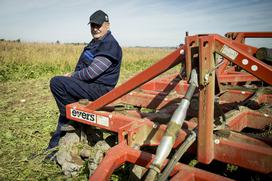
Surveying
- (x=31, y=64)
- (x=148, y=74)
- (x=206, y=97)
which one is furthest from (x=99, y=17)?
(x=31, y=64)

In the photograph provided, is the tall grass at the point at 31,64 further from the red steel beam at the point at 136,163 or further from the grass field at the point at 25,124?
the red steel beam at the point at 136,163

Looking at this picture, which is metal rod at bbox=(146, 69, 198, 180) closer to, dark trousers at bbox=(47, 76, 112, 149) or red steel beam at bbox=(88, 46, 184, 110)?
red steel beam at bbox=(88, 46, 184, 110)

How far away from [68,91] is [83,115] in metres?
0.45

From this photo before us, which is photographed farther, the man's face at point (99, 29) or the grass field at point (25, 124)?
the man's face at point (99, 29)

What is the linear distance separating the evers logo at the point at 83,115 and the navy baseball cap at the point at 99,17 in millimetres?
1234

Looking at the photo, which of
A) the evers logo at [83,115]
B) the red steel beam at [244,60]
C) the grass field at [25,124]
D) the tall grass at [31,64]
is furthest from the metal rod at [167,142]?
the tall grass at [31,64]

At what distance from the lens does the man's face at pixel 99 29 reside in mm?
3677

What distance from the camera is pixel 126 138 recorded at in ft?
7.91

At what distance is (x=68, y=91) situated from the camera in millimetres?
3447

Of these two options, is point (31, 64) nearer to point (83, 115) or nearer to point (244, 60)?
point (83, 115)

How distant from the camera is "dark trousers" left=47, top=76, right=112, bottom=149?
3.42 meters

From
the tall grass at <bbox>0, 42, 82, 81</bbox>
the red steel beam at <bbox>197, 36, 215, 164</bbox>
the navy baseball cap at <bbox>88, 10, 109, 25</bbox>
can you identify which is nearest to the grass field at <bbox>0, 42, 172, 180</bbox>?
the tall grass at <bbox>0, 42, 82, 81</bbox>

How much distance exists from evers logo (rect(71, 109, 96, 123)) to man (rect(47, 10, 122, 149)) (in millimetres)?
274

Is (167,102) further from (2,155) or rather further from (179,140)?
(2,155)
